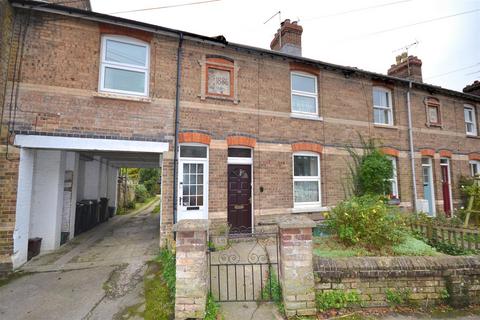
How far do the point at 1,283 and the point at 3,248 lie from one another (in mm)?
949

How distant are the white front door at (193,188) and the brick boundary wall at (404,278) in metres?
4.35

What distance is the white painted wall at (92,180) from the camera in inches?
445

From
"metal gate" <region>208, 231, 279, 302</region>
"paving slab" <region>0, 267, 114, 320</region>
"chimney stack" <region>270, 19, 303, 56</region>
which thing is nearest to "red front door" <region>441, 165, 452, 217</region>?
"chimney stack" <region>270, 19, 303, 56</region>

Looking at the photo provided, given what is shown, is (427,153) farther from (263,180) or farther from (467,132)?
(263,180)

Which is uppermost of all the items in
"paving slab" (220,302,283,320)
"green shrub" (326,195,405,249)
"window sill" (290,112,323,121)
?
"window sill" (290,112,323,121)

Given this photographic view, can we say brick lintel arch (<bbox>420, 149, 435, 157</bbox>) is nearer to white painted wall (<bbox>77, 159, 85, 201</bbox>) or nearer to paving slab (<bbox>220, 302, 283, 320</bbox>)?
paving slab (<bbox>220, 302, 283, 320</bbox>)

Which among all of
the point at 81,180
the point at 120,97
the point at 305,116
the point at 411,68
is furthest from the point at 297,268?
the point at 411,68

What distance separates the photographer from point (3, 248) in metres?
5.60

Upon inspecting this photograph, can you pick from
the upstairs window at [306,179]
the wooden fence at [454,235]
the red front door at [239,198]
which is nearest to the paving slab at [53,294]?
the red front door at [239,198]

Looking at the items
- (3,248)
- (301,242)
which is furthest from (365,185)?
(3,248)

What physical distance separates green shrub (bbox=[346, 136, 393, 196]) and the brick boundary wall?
5.52 metres

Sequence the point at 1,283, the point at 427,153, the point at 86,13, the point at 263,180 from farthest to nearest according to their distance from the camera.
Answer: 1. the point at 427,153
2. the point at 263,180
3. the point at 86,13
4. the point at 1,283

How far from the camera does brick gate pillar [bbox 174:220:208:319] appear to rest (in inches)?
142

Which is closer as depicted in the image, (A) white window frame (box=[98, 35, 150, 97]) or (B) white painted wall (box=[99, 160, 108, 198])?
(A) white window frame (box=[98, 35, 150, 97])
